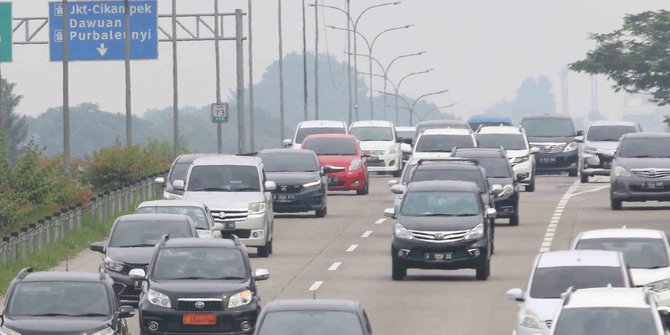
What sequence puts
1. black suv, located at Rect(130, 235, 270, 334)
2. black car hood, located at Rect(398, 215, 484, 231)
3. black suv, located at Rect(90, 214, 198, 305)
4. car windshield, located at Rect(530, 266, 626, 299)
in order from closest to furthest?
car windshield, located at Rect(530, 266, 626, 299) < black suv, located at Rect(130, 235, 270, 334) < black suv, located at Rect(90, 214, 198, 305) < black car hood, located at Rect(398, 215, 484, 231)

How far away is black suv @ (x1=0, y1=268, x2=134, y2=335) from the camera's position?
23.1 metres

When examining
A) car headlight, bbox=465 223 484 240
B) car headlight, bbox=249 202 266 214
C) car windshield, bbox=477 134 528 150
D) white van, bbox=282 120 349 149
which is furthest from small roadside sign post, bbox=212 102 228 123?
car headlight, bbox=465 223 484 240

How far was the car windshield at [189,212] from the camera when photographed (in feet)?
118

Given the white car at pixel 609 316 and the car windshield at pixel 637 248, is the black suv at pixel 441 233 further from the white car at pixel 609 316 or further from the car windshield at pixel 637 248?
the white car at pixel 609 316

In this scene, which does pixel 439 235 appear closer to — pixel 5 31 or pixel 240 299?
pixel 240 299

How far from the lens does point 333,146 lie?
57.9m

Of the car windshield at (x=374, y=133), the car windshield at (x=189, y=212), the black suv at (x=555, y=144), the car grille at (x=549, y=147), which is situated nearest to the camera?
the car windshield at (x=189, y=212)

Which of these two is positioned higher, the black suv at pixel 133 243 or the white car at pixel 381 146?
the white car at pixel 381 146

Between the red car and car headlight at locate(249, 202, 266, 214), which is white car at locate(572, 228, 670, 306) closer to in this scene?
car headlight at locate(249, 202, 266, 214)

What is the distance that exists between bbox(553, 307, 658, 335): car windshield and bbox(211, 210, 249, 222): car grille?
2070 cm

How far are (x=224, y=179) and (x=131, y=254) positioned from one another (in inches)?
401

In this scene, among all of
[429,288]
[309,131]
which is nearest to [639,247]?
[429,288]

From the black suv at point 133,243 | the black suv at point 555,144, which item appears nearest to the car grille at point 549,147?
the black suv at point 555,144

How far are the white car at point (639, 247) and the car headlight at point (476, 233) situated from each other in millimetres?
5348
